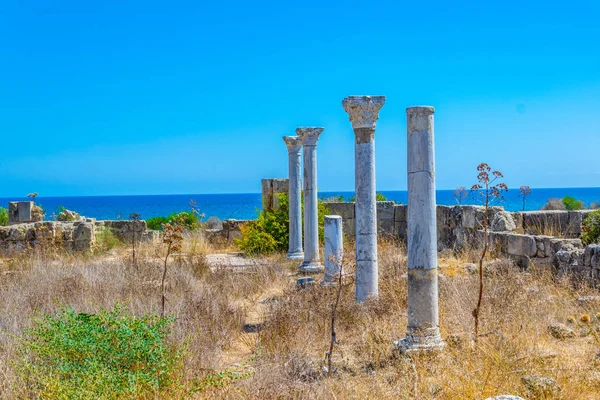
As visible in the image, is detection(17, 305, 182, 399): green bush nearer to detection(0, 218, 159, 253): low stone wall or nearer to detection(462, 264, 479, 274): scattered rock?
detection(462, 264, 479, 274): scattered rock

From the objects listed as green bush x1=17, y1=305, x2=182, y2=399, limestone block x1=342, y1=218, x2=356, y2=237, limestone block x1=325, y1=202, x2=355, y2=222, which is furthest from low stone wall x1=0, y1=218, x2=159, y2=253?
green bush x1=17, y1=305, x2=182, y2=399

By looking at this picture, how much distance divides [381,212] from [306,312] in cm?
1130

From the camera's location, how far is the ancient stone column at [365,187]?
9383 millimetres

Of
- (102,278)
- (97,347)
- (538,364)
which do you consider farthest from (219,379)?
(102,278)


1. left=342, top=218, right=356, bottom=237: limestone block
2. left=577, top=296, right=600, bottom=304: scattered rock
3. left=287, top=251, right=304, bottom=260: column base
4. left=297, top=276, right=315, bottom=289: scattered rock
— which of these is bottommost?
left=297, top=276, right=315, bottom=289: scattered rock

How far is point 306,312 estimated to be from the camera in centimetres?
845

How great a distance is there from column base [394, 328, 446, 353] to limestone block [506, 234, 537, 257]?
642cm

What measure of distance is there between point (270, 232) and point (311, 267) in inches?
166

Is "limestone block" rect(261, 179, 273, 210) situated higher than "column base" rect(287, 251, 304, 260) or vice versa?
"limestone block" rect(261, 179, 273, 210)

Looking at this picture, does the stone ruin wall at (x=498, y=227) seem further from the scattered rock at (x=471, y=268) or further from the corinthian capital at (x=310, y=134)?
the corinthian capital at (x=310, y=134)

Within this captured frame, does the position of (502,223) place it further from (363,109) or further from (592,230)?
(363,109)

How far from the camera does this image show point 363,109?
941cm

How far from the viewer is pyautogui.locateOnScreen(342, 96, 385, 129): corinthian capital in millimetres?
9352

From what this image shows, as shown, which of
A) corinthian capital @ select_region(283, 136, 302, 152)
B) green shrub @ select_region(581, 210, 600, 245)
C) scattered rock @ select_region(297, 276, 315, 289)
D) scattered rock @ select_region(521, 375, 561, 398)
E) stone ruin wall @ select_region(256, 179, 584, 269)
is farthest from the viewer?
corinthian capital @ select_region(283, 136, 302, 152)
